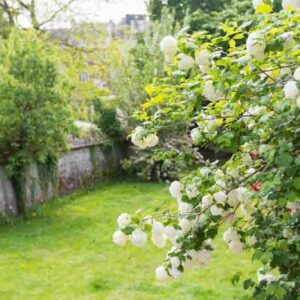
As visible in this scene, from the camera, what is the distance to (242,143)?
2477 millimetres

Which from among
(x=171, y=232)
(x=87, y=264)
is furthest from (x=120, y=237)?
(x=87, y=264)

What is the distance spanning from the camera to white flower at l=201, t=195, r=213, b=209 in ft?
8.04

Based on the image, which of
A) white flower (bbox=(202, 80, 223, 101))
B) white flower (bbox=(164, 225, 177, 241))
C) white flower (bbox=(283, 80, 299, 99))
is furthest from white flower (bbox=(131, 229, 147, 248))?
white flower (bbox=(283, 80, 299, 99))

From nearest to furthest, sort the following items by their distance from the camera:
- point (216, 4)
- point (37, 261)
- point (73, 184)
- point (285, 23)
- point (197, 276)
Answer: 1. point (285, 23)
2. point (197, 276)
3. point (37, 261)
4. point (73, 184)
5. point (216, 4)

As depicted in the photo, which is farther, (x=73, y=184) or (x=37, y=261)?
(x=73, y=184)

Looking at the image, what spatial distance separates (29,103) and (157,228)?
20.6 feet

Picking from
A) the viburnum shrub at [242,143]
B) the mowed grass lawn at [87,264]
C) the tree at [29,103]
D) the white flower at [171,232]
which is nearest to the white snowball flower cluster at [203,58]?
the viburnum shrub at [242,143]

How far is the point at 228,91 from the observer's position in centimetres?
216

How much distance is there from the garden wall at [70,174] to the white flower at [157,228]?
676cm

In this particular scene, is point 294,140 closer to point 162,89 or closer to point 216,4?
point 162,89

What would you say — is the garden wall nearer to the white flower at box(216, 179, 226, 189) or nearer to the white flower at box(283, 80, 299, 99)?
the white flower at box(216, 179, 226, 189)

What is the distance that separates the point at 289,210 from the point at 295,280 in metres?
0.33

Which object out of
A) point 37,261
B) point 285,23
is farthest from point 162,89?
point 37,261

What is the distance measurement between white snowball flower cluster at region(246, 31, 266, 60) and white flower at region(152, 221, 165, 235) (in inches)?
36.2
